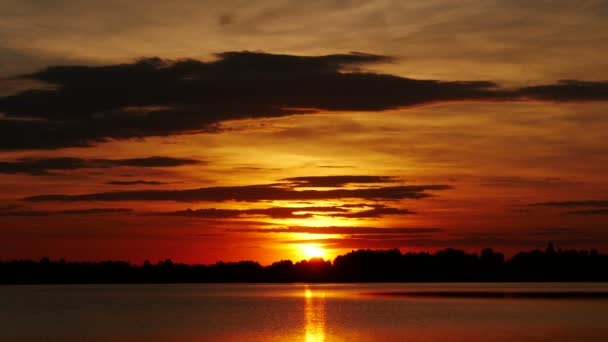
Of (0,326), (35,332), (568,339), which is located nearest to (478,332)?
(568,339)

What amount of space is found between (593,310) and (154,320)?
172ft

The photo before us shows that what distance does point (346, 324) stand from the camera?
9031 centimetres

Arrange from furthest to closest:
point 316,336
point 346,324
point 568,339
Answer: point 346,324 < point 316,336 < point 568,339

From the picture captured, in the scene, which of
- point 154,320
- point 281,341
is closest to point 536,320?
point 281,341

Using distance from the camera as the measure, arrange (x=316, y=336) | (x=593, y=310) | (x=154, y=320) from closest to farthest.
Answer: (x=316, y=336)
(x=154, y=320)
(x=593, y=310)

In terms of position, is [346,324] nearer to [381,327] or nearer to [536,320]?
[381,327]

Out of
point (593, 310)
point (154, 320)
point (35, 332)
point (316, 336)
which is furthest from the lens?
point (593, 310)

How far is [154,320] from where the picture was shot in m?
101

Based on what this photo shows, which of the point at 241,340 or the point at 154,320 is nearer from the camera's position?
the point at 241,340

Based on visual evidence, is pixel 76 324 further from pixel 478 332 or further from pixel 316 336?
pixel 478 332

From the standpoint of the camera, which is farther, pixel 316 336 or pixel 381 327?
pixel 381 327

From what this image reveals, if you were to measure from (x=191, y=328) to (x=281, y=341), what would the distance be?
17328 mm

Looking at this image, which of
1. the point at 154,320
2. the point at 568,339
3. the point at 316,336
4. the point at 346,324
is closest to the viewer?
the point at 568,339

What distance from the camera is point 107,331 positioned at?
82750 mm
